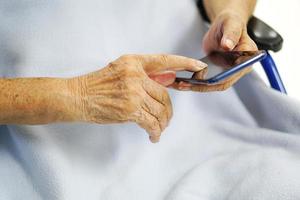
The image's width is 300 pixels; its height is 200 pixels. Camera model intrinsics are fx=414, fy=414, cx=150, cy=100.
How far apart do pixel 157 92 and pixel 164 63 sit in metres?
0.05

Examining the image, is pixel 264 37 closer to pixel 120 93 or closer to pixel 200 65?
pixel 200 65

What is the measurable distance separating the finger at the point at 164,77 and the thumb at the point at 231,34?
0.45 feet

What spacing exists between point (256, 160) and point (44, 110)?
384mm

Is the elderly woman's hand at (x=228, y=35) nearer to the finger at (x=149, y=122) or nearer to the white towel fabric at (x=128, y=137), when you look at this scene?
the white towel fabric at (x=128, y=137)

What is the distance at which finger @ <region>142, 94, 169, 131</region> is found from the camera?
26.5 inches

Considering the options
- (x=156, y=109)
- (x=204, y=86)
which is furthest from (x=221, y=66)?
(x=156, y=109)

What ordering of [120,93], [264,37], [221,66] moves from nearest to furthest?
[120,93] → [221,66] → [264,37]

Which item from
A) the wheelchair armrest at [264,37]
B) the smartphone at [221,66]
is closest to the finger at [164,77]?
the smartphone at [221,66]

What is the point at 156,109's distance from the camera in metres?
0.69

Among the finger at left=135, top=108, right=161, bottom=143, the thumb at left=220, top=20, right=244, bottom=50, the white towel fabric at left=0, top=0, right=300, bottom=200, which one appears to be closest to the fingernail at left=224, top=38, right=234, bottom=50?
the thumb at left=220, top=20, right=244, bottom=50

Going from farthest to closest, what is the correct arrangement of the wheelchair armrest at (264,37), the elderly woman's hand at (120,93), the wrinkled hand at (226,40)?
the wheelchair armrest at (264,37) → the wrinkled hand at (226,40) → the elderly woman's hand at (120,93)

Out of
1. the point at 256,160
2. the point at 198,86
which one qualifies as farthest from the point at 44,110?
the point at 256,160

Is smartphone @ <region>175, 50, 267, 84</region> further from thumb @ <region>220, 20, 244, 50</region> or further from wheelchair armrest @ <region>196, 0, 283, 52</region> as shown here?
wheelchair armrest @ <region>196, 0, 283, 52</region>

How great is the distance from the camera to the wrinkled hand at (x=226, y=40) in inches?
30.7
